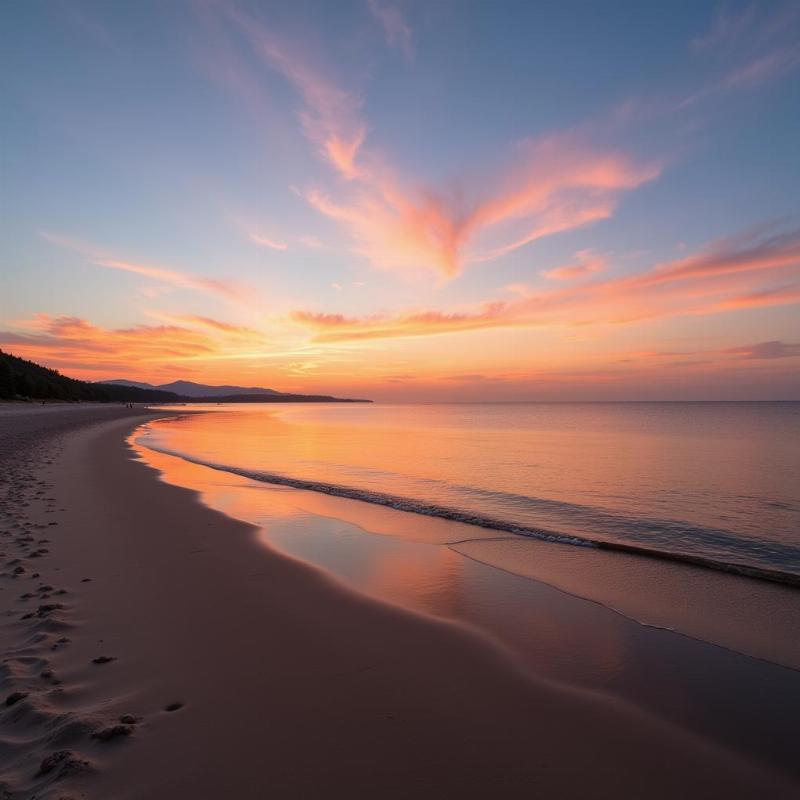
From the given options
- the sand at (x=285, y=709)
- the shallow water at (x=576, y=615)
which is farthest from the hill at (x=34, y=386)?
the sand at (x=285, y=709)

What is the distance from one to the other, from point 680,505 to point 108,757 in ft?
54.6

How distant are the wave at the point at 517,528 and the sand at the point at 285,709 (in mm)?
6169

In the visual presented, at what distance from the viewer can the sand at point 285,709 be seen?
3.31 m

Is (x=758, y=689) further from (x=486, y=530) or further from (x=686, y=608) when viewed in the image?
(x=486, y=530)

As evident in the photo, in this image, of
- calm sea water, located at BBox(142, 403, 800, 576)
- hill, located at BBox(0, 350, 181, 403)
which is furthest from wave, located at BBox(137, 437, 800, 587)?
hill, located at BBox(0, 350, 181, 403)

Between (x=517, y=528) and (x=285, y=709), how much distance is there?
9.13 m

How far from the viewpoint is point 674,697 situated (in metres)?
4.70

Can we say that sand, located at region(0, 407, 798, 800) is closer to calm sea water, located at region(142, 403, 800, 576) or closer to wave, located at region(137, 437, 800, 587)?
wave, located at region(137, 437, 800, 587)

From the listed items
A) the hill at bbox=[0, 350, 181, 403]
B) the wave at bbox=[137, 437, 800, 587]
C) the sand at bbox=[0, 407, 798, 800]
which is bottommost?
the sand at bbox=[0, 407, 798, 800]

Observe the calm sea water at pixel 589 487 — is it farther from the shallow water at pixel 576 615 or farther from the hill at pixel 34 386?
the hill at pixel 34 386

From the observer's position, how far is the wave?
9.24 meters

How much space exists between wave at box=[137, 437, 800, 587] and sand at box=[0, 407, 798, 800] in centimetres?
617

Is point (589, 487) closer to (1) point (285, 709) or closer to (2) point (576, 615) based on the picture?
(2) point (576, 615)

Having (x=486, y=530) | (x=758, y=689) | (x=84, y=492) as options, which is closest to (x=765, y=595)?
(x=758, y=689)
